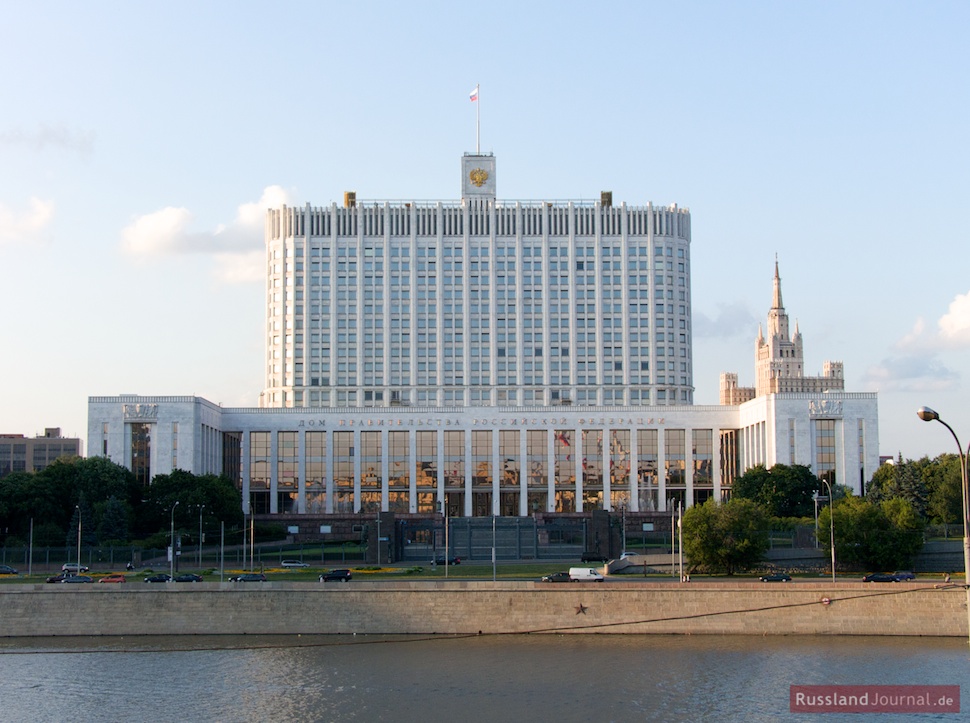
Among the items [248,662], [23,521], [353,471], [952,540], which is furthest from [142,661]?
[353,471]

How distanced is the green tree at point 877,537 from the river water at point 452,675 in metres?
26.1

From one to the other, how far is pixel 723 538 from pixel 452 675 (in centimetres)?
4146

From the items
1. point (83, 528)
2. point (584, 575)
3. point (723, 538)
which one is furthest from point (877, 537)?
point (83, 528)

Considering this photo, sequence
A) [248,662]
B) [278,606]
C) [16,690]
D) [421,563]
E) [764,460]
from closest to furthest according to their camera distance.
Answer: [16,690] → [248,662] → [278,606] → [421,563] → [764,460]

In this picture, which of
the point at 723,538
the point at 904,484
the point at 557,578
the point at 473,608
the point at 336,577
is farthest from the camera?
the point at 904,484

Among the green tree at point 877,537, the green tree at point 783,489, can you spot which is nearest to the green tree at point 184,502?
the green tree at point 783,489

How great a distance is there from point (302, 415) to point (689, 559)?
89591mm

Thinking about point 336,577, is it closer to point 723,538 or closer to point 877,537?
point 723,538

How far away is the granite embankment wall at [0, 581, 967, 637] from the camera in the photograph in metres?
90.8

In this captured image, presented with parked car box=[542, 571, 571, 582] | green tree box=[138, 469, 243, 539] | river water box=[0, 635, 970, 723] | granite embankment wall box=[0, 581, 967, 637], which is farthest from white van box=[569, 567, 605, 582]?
green tree box=[138, 469, 243, 539]

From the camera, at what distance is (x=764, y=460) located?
176875 mm

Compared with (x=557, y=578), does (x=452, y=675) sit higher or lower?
lower

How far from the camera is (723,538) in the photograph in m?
113

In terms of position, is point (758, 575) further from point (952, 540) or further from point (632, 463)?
point (632, 463)
